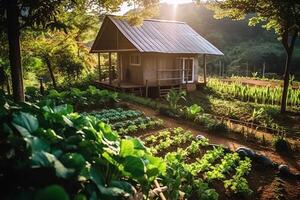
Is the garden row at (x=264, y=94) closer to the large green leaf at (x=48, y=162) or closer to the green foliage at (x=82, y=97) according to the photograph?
the green foliage at (x=82, y=97)

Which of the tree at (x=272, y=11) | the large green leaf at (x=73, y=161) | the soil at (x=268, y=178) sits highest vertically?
the tree at (x=272, y=11)

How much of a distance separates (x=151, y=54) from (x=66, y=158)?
1764 cm

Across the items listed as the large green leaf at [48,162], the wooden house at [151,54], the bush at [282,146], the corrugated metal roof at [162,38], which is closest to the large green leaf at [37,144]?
the large green leaf at [48,162]

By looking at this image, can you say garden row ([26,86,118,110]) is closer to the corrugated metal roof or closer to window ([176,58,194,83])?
the corrugated metal roof

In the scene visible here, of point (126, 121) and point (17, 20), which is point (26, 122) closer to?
point (17, 20)

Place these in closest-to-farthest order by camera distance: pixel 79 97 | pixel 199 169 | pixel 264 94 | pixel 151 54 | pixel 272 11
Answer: pixel 199 169 < pixel 272 11 < pixel 79 97 < pixel 264 94 < pixel 151 54

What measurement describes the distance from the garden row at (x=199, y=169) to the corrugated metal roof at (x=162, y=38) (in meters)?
9.57

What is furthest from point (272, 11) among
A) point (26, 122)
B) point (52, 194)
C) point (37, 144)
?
point (52, 194)

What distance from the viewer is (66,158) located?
9.46 feet

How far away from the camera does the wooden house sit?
19188 millimetres

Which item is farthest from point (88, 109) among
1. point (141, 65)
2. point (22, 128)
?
point (22, 128)

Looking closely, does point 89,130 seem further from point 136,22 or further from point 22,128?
point 136,22

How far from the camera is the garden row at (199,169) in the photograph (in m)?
5.50

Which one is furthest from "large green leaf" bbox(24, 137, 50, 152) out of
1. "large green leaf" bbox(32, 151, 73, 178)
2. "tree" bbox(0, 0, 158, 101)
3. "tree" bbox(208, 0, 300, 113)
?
"tree" bbox(208, 0, 300, 113)
